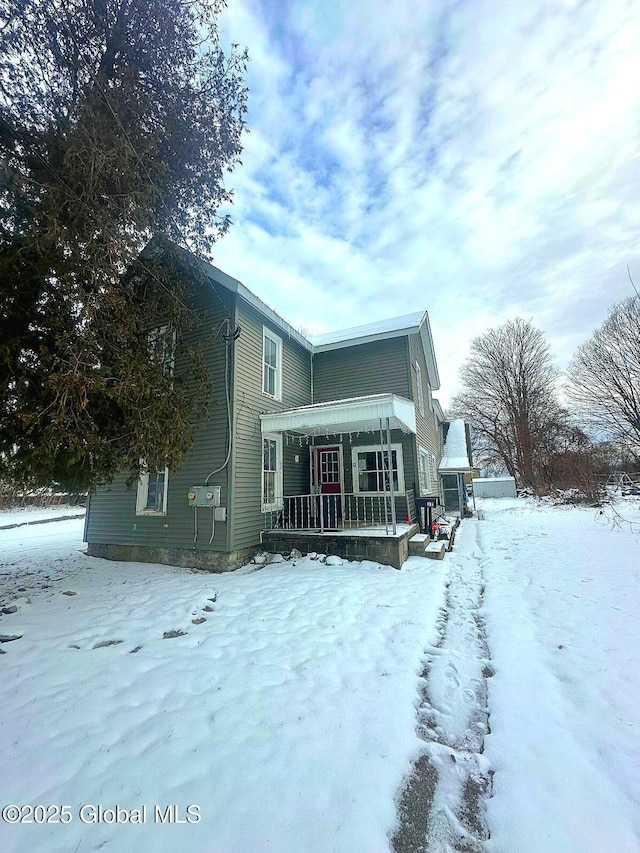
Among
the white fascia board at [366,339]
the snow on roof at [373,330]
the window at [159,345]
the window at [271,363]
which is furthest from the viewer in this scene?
the snow on roof at [373,330]

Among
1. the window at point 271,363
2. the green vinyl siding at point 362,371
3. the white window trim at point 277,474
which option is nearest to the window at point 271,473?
the white window trim at point 277,474

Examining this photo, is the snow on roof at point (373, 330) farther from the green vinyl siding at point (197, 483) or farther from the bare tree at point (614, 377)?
the bare tree at point (614, 377)

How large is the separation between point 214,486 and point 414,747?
→ 6125mm

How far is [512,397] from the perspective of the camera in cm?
3197

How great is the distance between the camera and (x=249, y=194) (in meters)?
8.21

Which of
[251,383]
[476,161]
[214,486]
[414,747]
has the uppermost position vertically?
[476,161]

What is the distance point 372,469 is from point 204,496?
4888 mm

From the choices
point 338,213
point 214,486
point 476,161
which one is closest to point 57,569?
point 214,486

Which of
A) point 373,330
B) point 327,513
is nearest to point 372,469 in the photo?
point 327,513

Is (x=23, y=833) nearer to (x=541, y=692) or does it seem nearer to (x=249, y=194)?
(x=541, y=692)

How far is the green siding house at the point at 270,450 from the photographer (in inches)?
310

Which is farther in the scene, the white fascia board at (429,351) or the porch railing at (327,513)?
the white fascia board at (429,351)

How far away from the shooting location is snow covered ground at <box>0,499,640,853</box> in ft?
6.25

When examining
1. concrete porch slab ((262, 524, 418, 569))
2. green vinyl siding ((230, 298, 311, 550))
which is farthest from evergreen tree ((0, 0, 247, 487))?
concrete porch slab ((262, 524, 418, 569))
